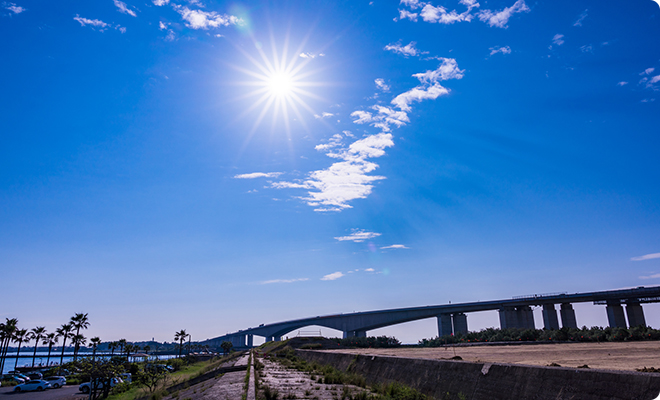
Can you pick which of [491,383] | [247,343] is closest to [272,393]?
[491,383]

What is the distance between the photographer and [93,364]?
30.4 metres

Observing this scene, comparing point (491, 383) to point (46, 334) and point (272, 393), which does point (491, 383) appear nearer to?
point (272, 393)

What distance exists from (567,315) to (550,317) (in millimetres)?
3798

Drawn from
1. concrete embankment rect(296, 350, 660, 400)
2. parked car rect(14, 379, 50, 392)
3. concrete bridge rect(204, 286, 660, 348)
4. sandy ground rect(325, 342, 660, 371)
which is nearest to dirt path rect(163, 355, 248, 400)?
concrete embankment rect(296, 350, 660, 400)

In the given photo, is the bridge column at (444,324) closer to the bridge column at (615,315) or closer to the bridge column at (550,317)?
the bridge column at (550,317)

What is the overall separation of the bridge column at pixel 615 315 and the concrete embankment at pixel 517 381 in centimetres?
8270

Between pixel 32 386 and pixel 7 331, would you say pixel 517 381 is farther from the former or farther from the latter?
pixel 7 331

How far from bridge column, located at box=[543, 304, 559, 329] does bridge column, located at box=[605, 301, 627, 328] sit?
1034cm

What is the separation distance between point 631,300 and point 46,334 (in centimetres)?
16169

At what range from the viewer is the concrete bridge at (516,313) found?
253ft

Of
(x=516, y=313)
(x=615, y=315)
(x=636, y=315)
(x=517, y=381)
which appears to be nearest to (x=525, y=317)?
(x=516, y=313)

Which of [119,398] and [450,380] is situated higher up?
[450,380]

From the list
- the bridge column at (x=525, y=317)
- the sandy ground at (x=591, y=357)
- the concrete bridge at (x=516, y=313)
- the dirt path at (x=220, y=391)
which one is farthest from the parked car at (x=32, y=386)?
the bridge column at (x=525, y=317)

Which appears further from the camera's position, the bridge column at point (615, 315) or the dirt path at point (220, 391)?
the bridge column at point (615, 315)
